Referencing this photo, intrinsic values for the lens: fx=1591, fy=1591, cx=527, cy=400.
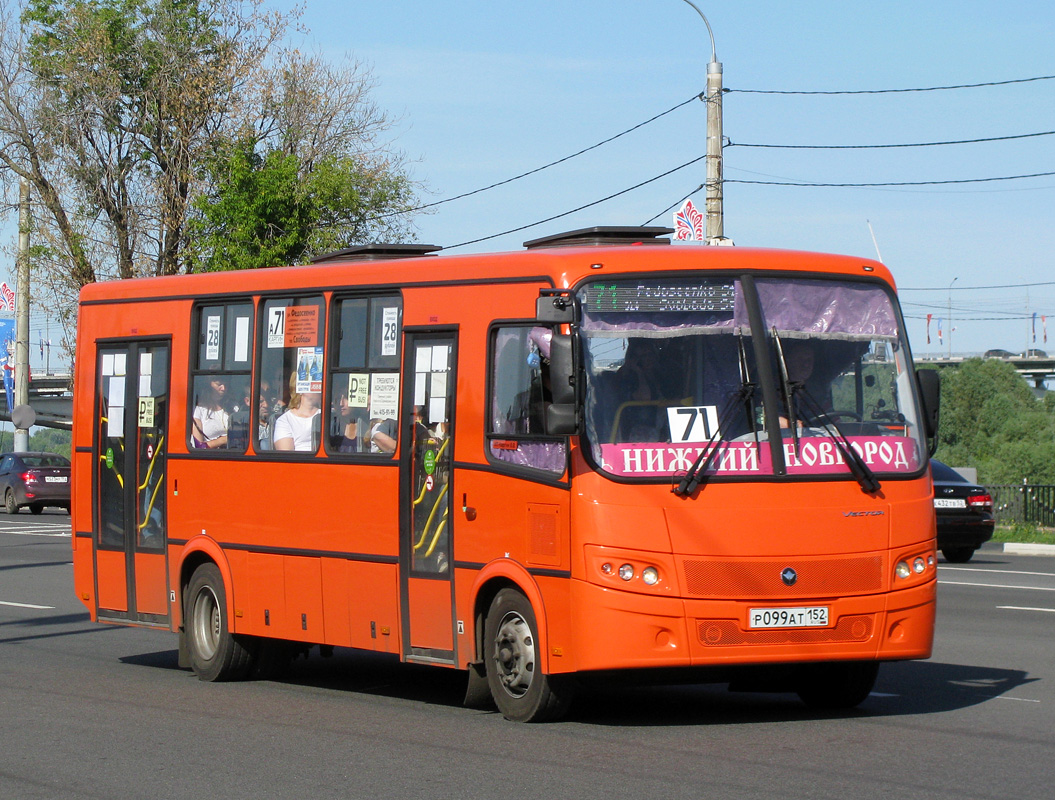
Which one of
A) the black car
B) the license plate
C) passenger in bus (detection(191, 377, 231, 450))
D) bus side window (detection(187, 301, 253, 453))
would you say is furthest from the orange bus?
the black car

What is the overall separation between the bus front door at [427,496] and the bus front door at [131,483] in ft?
9.83

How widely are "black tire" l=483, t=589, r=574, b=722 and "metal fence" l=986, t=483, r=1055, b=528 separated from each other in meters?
24.9

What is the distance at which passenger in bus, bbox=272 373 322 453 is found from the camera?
35.1 ft

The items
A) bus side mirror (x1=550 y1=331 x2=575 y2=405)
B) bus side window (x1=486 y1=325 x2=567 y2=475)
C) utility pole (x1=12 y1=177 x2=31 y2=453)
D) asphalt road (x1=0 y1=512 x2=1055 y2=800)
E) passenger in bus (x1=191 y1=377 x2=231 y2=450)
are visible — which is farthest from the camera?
utility pole (x1=12 y1=177 x2=31 y2=453)

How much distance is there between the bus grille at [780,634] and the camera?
27.2ft

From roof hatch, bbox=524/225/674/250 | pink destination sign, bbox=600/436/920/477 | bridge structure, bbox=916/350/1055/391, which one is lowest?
pink destination sign, bbox=600/436/920/477

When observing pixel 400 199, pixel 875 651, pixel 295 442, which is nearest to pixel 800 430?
pixel 875 651

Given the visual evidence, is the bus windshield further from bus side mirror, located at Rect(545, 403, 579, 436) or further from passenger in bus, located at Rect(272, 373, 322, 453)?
passenger in bus, located at Rect(272, 373, 322, 453)

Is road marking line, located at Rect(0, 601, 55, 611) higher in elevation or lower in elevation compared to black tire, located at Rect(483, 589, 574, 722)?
lower

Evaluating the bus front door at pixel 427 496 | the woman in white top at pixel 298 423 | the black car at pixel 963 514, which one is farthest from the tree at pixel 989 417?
the bus front door at pixel 427 496

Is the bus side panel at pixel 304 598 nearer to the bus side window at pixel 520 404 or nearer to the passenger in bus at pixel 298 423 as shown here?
the passenger in bus at pixel 298 423

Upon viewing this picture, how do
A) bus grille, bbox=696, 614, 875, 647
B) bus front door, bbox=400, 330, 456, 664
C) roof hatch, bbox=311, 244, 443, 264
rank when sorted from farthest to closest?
roof hatch, bbox=311, 244, 443, 264, bus front door, bbox=400, 330, 456, 664, bus grille, bbox=696, 614, 875, 647

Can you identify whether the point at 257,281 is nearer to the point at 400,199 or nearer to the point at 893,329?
the point at 893,329

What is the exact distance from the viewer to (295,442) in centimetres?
1084
